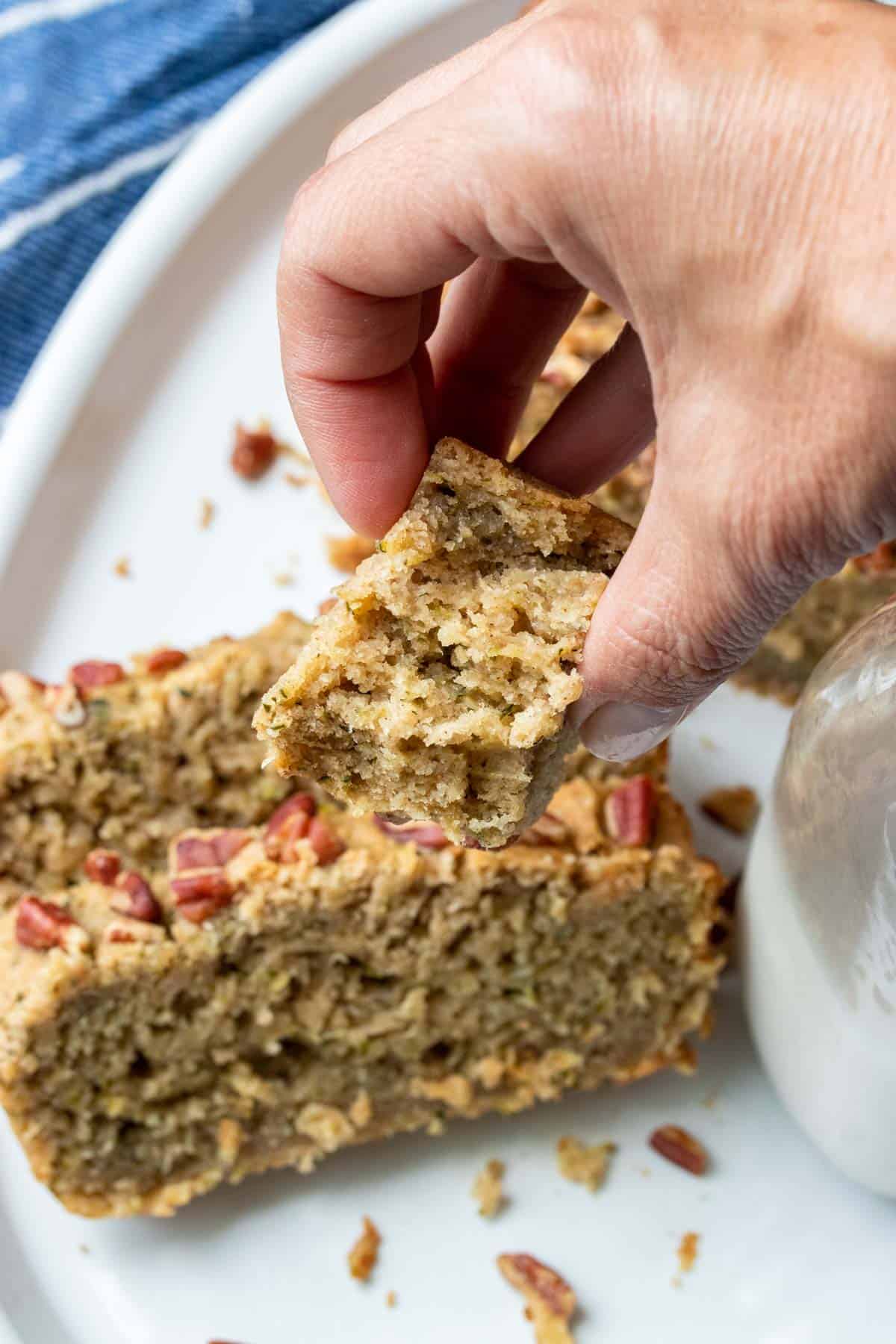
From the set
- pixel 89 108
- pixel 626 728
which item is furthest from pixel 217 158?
pixel 626 728

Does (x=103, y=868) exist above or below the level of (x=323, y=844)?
below

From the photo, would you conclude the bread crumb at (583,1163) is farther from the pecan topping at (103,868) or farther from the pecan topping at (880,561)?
the pecan topping at (880,561)

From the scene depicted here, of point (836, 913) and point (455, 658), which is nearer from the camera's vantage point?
point (455, 658)

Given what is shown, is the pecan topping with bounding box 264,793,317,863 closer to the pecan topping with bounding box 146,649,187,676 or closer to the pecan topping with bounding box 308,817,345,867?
the pecan topping with bounding box 308,817,345,867

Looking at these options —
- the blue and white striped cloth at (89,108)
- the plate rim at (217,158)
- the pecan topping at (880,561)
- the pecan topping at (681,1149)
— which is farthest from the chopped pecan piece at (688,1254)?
the blue and white striped cloth at (89,108)

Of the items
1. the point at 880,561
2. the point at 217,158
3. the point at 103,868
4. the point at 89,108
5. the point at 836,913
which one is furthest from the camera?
the point at 89,108

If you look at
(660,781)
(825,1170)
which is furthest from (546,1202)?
(660,781)

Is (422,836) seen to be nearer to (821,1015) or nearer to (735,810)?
(821,1015)
